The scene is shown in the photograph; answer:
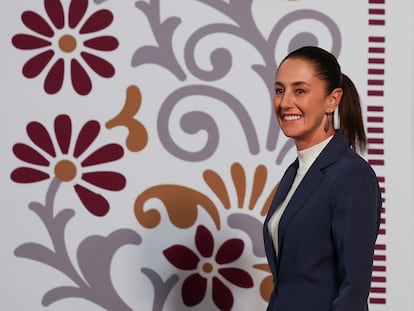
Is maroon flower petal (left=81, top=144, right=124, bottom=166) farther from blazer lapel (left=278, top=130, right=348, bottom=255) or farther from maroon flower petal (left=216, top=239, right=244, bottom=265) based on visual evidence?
blazer lapel (left=278, top=130, right=348, bottom=255)

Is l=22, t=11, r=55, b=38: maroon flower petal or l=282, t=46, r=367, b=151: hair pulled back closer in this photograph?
l=282, t=46, r=367, b=151: hair pulled back

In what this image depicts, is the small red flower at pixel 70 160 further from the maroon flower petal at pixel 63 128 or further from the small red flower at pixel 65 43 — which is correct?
the small red flower at pixel 65 43

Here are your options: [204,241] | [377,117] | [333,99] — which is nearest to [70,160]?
[204,241]

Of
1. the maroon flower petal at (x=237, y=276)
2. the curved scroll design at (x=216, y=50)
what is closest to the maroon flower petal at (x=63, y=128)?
the curved scroll design at (x=216, y=50)

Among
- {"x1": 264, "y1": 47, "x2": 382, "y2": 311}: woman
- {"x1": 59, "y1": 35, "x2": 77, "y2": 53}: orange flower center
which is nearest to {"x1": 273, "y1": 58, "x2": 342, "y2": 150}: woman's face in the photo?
{"x1": 264, "y1": 47, "x2": 382, "y2": 311}: woman

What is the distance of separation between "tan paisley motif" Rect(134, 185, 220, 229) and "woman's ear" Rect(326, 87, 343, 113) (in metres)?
0.74

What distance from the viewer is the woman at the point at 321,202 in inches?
52.6

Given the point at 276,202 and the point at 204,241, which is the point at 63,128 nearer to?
the point at 204,241

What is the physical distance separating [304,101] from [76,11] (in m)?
0.93

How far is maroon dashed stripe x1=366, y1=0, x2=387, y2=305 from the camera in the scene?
7.05 feet

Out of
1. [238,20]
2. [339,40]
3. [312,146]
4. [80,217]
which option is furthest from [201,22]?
[312,146]

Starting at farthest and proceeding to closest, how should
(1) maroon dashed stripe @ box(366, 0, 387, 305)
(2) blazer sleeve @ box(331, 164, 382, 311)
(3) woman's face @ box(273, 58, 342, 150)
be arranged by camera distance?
(1) maroon dashed stripe @ box(366, 0, 387, 305)
(3) woman's face @ box(273, 58, 342, 150)
(2) blazer sleeve @ box(331, 164, 382, 311)

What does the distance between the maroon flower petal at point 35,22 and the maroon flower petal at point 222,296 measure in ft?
2.58

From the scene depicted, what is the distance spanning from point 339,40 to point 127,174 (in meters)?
0.65
